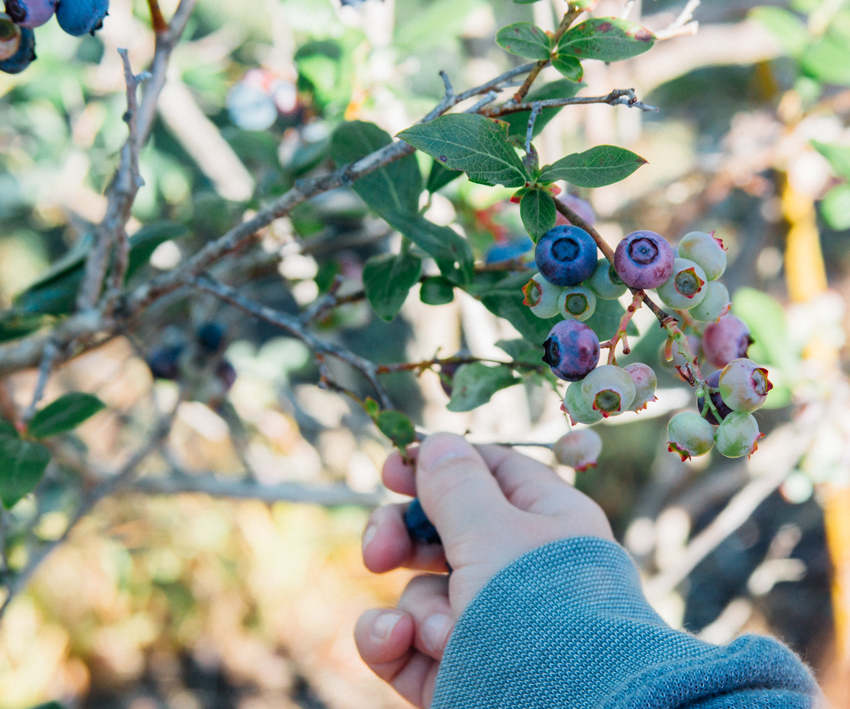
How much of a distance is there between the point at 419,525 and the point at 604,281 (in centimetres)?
44

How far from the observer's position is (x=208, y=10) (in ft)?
6.90

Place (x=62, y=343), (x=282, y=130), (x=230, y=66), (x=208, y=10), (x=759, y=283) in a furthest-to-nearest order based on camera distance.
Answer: (x=208, y=10)
(x=759, y=283)
(x=230, y=66)
(x=282, y=130)
(x=62, y=343)

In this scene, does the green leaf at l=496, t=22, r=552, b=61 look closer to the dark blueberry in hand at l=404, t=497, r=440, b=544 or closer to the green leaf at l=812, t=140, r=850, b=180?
the dark blueberry in hand at l=404, t=497, r=440, b=544

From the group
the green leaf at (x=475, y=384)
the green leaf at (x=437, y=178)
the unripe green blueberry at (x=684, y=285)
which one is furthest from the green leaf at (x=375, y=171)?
the unripe green blueberry at (x=684, y=285)

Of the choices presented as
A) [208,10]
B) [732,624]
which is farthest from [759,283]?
[208,10]

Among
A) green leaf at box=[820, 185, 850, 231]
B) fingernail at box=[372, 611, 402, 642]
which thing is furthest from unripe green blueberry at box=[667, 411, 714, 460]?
green leaf at box=[820, 185, 850, 231]

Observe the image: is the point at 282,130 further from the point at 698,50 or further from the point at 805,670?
the point at 805,670

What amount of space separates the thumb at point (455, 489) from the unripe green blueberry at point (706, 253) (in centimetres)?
32

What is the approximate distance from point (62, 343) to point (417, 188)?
0.46m

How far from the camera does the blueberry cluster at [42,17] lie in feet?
1.61

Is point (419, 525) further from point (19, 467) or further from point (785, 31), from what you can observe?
point (785, 31)

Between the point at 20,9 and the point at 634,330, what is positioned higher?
the point at 20,9

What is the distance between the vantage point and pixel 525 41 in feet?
1.51

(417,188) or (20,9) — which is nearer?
(20,9)
